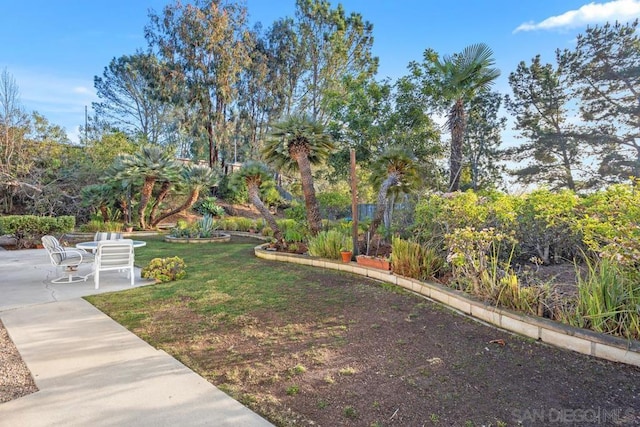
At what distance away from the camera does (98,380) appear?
2537 mm

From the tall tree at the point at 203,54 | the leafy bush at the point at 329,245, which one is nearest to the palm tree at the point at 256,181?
the leafy bush at the point at 329,245

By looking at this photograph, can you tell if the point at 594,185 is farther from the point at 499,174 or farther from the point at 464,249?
the point at 464,249

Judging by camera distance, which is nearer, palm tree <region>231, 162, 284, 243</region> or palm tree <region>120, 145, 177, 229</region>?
palm tree <region>231, 162, 284, 243</region>

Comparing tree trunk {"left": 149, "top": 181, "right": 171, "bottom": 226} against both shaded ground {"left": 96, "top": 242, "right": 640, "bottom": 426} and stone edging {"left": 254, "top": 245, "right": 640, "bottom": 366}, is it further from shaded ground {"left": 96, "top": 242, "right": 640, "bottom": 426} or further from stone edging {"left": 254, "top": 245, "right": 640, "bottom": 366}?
stone edging {"left": 254, "top": 245, "right": 640, "bottom": 366}

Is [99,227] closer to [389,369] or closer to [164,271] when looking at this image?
[164,271]

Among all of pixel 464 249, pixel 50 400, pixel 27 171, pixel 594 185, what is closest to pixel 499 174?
pixel 594 185

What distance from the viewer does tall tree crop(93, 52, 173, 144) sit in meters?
27.6

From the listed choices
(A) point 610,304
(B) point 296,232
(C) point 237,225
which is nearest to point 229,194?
(C) point 237,225

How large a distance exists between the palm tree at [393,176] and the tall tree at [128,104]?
981 inches

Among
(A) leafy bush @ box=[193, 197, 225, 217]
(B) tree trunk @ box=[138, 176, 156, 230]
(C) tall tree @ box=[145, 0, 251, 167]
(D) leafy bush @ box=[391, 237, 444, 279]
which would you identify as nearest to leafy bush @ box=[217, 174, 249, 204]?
(C) tall tree @ box=[145, 0, 251, 167]

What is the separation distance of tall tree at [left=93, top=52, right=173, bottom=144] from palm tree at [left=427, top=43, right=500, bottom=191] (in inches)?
947

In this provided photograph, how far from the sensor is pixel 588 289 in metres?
3.10

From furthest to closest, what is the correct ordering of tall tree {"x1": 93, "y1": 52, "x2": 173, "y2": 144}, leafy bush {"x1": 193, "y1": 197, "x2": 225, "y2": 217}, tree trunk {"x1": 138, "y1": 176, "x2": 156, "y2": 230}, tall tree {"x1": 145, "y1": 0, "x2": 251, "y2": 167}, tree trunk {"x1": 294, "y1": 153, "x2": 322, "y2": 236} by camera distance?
tall tree {"x1": 93, "y1": 52, "x2": 173, "y2": 144} < tall tree {"x1": 145, "y1": 0, "x2": 251, "y2": 167} < leafy bush {"x1": 193, "y1": 197, "x2": 225, "y2": 217} < tree trunk {"x1": 138, "y1": 176, "x2": 156, "y2": 230} < tree trunk {"x1": 294, "y1": 153, "x2": 322, "y2": 236}

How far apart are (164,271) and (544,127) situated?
55.3 feet
